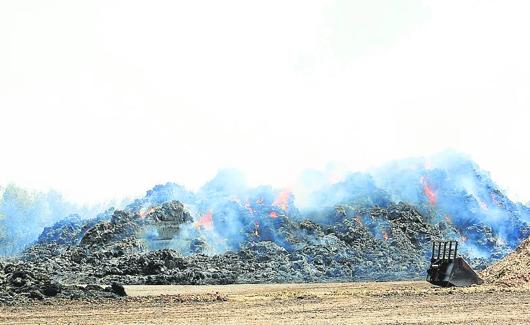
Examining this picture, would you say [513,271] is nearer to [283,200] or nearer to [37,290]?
[37,290]

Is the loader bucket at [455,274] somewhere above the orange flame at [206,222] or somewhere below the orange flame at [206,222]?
below

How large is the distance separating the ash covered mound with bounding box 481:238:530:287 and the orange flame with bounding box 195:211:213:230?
76.5ft

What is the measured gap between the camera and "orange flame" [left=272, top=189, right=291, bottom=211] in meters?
50.4

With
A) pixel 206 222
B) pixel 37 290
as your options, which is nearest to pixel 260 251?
pixel 206 222

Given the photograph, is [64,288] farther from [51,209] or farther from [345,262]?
[51,209]

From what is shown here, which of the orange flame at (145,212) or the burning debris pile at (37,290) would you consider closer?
the burning debris pile at (37,290)

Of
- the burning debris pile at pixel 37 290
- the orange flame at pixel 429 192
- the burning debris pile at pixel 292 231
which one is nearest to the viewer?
the burning debris pile at pixel 37 290

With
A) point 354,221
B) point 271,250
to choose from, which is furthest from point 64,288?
point 354,221

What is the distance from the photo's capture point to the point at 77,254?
1531 inches

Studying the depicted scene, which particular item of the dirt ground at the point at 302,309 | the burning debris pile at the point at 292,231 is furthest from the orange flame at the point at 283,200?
the dirt ground at the point at 302,309

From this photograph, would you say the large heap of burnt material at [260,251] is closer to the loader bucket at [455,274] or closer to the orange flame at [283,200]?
the orange flame at [283,200]

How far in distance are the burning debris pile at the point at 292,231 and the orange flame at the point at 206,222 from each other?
0.09m

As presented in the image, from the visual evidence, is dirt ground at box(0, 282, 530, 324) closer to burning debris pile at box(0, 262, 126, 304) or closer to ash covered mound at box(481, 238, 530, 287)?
burning debris pile at box(0, 262, 126, 304)

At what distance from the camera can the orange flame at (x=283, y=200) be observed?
50.4 meters
